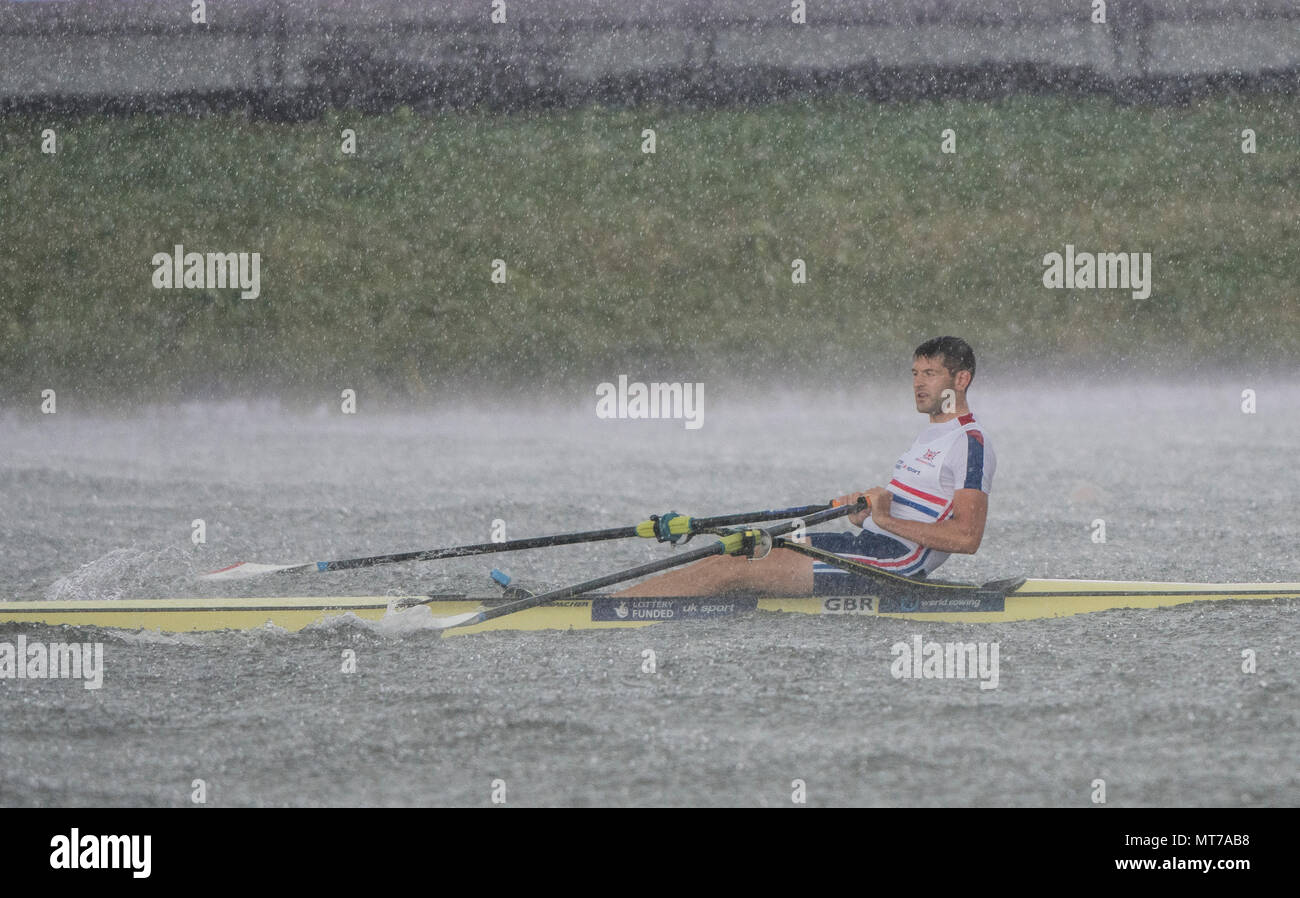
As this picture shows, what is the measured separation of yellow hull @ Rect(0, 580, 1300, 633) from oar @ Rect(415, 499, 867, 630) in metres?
0.06

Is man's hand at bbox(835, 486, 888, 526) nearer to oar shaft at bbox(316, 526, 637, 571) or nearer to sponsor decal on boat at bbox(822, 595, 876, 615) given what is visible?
sponsor decal on boat at bbox(822, 595, 876, 615)

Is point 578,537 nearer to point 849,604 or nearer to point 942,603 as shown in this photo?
point 849,604

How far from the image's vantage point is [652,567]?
148 inches

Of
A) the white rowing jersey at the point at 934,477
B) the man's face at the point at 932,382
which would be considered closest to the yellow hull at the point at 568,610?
the white rowing jersey at the point at 934,477

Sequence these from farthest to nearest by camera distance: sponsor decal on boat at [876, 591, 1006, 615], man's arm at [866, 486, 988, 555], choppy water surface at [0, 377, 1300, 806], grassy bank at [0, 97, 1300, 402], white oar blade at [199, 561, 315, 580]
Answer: grassy bank at [0, 97, 1300, 402] < white oar blade at [199, 561, 315, 580] < sponsor decal on boat at [876, 591, 1006, 615] < man's arm at [866, 486, 988, 555] < choppy water surface at [0, 377, 1300, 806]

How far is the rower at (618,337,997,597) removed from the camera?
12.0 ft

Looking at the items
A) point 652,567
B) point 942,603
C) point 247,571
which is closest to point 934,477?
point 942,603

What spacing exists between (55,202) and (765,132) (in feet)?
24.1

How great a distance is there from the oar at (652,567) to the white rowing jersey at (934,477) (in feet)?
0.45

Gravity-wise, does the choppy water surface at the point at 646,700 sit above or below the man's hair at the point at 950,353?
below

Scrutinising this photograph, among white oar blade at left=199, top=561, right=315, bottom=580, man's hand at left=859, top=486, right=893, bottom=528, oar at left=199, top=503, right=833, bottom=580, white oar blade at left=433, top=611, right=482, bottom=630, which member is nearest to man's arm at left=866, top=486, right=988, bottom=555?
man's hand at left=859, top=486, right=893, bottom=528

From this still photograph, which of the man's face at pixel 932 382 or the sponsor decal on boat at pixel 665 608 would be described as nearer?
the man's face at pixel 932 382

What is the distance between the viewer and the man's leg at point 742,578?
387cm

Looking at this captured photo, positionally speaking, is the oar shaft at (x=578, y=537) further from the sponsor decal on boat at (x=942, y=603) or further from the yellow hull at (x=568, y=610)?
the sponsor decal on boat at (x=942, y=603)
